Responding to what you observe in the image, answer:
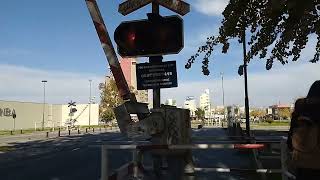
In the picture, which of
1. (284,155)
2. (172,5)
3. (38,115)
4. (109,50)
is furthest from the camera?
(38,115)

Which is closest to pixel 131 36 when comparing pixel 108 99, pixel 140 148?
pixel 140 148

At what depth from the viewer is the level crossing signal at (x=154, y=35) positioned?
6.01 meters

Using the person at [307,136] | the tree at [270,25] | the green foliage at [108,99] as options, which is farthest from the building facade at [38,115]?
the person at [307,136]

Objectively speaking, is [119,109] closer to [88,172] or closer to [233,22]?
[233,22]

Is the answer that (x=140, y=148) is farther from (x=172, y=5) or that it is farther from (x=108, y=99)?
(x=108, y=99)

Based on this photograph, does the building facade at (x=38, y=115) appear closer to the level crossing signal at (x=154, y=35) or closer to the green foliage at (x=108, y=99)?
the green foliage at (x=108, y=99)

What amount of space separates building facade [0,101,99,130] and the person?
272ft

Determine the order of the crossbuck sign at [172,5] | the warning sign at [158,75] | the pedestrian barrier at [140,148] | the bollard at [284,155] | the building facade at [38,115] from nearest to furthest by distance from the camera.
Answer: the pedestrian barrier at [140,148] → the bollard at [284,155] → the warning sign at [158,75] → the crossbuck sign at [172,5] → the building facade at [38,115]

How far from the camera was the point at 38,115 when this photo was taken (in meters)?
98.9

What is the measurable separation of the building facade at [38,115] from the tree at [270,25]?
80103mm

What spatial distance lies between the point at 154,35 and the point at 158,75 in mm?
517

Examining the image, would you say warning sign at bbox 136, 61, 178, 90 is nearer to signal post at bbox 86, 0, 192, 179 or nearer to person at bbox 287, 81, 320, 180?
signal post at bbox 86, 0, 192, 179

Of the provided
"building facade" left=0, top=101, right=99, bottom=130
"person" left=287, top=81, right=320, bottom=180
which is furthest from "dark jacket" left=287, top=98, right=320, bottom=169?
→ "building facade" left=0, top=101, right=99, bottom=130

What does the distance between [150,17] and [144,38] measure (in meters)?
0.26
